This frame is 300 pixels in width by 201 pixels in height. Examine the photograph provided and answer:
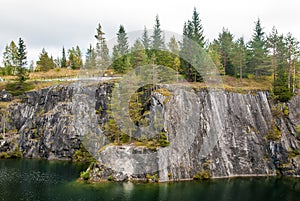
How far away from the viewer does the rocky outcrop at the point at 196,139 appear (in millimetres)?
40062

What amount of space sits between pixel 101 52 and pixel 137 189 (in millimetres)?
37774

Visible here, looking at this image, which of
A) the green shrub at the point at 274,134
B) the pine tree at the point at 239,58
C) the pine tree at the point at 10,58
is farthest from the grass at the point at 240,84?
the pine tree at the point at 10,58

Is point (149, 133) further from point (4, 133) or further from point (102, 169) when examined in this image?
point (4, 133)

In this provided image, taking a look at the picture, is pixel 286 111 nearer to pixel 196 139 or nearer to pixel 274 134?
pixel 274 134

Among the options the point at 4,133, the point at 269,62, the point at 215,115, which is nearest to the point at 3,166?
the point at 4,133

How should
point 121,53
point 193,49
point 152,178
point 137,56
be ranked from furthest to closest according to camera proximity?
point 121,53, point 137,56, point 193,49, point 152,178

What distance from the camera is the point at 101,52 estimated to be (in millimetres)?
63469

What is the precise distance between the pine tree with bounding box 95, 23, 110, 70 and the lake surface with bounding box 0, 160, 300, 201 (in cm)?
2988

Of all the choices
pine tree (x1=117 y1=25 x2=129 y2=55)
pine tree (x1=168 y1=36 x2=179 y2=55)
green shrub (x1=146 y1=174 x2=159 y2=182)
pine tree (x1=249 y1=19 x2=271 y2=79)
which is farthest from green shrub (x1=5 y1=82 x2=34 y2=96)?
pine tree (x1=249 y1=19 x2=271 y2=79)

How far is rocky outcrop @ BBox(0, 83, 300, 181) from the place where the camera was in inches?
1577

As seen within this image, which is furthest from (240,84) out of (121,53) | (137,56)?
(121,53)

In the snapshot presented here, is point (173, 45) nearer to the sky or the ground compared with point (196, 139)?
nearer to the sky

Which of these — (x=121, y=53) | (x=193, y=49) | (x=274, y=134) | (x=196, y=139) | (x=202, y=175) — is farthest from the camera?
(x=121, y=53)

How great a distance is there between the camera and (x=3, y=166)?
160 feet
